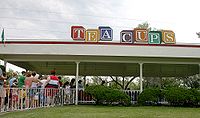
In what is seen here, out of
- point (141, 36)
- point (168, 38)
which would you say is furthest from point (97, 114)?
point (168, 38)

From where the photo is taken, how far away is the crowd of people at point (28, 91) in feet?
33.2

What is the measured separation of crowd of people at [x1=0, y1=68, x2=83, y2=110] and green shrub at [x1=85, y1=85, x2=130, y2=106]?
1.31 meters

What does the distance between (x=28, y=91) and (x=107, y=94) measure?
13.7 ft

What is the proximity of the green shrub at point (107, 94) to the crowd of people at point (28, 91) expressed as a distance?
131 cm

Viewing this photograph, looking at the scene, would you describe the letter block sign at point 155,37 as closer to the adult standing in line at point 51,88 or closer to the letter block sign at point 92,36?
the letter block sign at point 92,36

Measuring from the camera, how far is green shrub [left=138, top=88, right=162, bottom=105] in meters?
14.3

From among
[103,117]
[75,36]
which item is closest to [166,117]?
[103,117]

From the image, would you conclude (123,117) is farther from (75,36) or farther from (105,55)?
(75,36)

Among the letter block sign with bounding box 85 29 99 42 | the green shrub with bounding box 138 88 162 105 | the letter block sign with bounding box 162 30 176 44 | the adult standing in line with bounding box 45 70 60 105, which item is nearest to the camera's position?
the adult standing in line with bounding box 45 70 60 105

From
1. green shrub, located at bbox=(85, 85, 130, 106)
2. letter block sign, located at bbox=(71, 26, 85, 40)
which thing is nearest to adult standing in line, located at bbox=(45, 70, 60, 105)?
green shrub, located at bbox=(85, 85, 130, 106)

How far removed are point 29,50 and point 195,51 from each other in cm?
840

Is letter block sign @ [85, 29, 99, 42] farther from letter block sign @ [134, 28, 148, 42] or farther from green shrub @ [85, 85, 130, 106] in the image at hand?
green shrub @ [85, 85, 130, 106]

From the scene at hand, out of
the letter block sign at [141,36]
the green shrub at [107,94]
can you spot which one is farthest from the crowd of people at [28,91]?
the letter block sign at [141,36]

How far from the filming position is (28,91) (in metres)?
11.1
